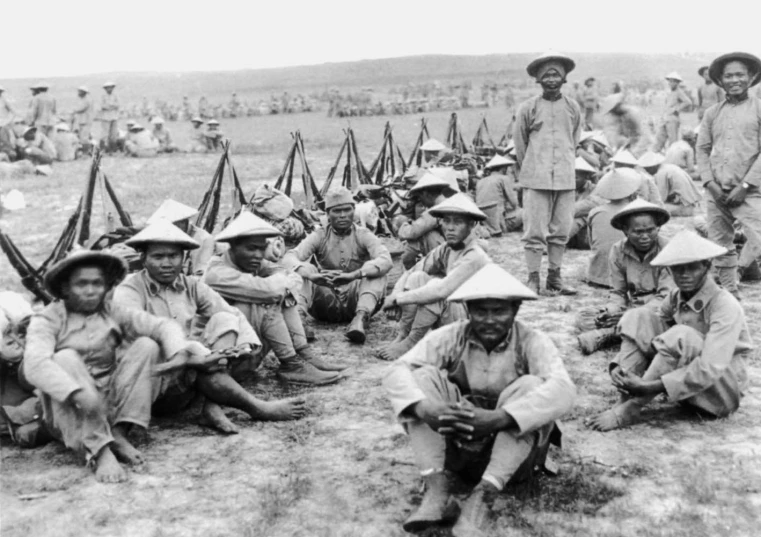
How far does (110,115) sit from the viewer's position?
70.8ft

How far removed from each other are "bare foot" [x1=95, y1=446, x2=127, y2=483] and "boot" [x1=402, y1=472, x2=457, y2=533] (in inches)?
56.2

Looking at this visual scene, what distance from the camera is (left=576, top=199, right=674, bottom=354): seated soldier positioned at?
5.61m

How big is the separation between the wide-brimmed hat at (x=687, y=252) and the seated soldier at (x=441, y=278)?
1.35 meters

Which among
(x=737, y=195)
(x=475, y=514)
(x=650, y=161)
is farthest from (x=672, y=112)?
(x=475, y=514)

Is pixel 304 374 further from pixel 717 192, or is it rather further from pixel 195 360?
pixel 717 192

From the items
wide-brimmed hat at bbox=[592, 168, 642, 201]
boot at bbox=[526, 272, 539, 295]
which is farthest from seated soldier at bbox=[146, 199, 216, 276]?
wide-brimmed hat at bbox=[592, 168, 642, 201]

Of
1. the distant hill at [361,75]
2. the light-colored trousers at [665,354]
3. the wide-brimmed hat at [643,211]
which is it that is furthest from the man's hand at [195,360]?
the distant hill at [361,75]

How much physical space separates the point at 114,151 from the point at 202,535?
20225 millimetres

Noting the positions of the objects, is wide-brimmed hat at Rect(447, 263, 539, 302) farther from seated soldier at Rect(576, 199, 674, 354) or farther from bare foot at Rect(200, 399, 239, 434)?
seated soldier at Rect(576, 199, 674, 354)

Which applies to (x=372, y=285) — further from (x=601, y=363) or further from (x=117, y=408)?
(x=117, y=408)

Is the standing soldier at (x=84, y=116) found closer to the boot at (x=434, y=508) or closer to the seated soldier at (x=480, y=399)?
the seated soldier at (x=480, y=399)

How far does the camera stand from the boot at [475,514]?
3.16 m

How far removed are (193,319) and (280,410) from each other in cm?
75

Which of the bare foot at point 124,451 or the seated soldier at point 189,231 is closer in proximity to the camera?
the bare foot at point 124,451
